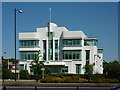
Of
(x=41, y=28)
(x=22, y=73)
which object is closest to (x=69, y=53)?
(x=41, y=28)

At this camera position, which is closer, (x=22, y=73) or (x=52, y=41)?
(x=22, y=73)

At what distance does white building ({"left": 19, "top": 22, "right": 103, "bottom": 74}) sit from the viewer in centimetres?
5100

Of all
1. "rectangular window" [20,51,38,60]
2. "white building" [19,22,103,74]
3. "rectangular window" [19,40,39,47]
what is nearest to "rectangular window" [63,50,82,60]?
"white building" [19,22,103,74]

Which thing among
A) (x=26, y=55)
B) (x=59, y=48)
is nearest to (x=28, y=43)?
(x=26, y=55)

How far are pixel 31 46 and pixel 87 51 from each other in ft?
39.2

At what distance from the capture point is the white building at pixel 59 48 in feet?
167

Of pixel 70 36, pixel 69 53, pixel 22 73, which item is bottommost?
pixel 22 73

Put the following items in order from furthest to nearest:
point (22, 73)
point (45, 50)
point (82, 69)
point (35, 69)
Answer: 1. point (45, 50)
2. point (82, 69)
3. point (22, 73)
4. point (35, 69)

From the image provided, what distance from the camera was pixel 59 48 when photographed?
5306 cm

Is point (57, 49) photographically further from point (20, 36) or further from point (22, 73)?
point (22, 73)

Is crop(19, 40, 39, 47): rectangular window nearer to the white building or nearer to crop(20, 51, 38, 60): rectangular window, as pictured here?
the white building

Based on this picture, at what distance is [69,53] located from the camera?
5150 cm

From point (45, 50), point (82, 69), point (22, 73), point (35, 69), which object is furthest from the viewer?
point (45, 50)

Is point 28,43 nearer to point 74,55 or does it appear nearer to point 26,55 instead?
point 26,55
